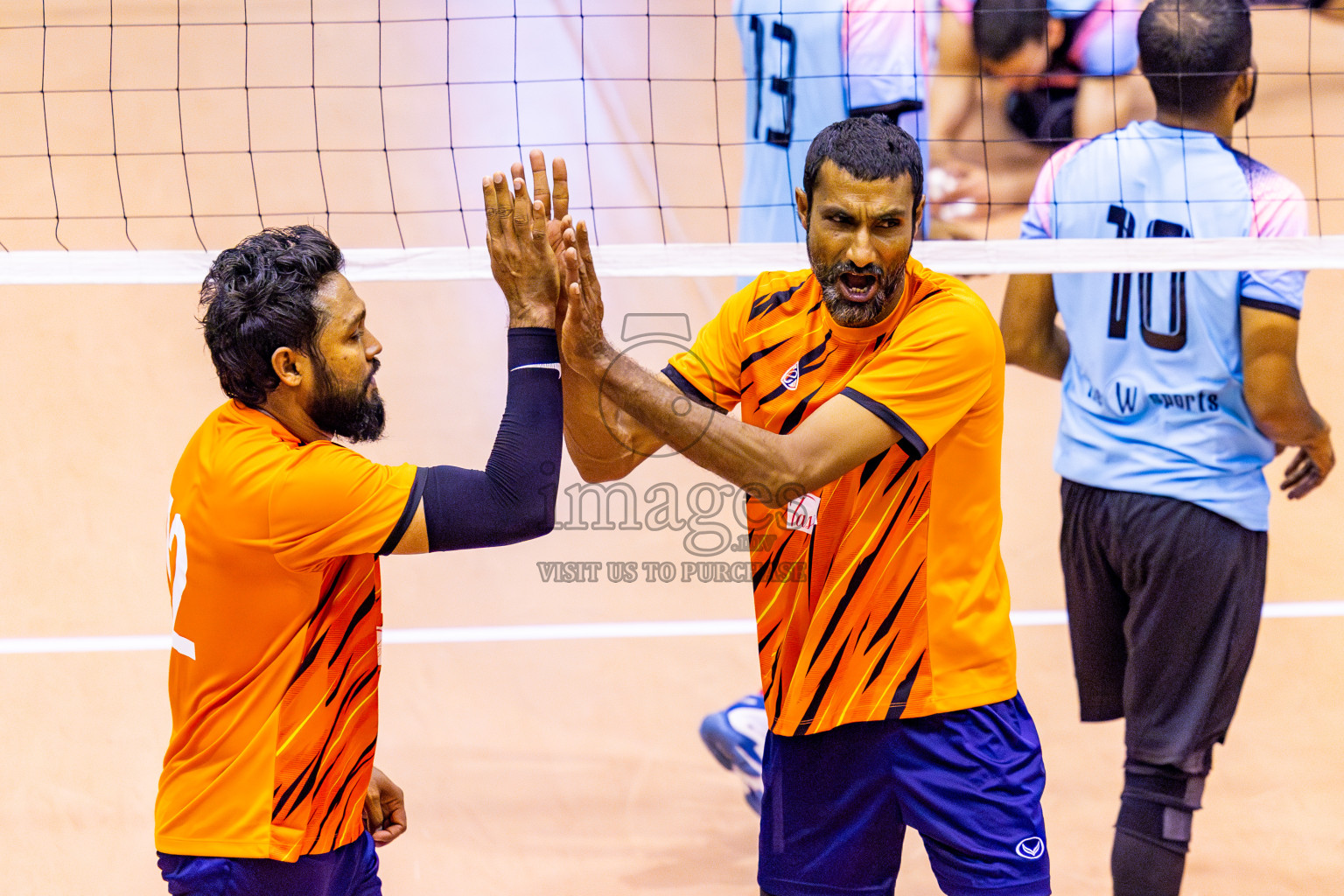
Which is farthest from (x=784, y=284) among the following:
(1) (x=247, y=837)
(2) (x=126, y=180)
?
(2) (x=126, y=180)

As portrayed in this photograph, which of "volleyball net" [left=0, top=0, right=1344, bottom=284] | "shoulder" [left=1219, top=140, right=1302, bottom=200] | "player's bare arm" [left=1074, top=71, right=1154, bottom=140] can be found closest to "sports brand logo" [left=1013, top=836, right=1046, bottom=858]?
"shoulder" [left=1219, top=140, right=1302, bottom=200]

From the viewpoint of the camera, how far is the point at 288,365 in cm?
217

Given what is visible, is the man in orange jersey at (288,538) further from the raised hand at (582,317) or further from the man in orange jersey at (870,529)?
the man in orange jersey at (870,529)

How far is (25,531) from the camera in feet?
18.1

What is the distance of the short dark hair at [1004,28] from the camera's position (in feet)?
19.8

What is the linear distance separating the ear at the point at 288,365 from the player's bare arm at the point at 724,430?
49 cm

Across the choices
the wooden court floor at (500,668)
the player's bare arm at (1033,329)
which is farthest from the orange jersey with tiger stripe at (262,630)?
the player's bare arm at (1033,329)

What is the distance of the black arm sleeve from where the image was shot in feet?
6.95

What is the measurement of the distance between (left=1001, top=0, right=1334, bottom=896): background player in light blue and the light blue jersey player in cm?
97

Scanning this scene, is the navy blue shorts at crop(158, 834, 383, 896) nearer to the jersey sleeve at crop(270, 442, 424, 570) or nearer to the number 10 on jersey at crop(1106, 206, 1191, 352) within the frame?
the jersey sleeve at crop(270, 442, 424, 570)

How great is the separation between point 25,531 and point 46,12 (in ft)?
11.9

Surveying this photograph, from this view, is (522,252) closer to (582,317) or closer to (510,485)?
(582,317)

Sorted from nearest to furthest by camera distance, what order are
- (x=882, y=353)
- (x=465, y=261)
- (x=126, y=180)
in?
(x=882, y=353)
(x=465, y=261)
(x=126, y=180)

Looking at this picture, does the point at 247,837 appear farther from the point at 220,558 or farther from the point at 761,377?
the point at 761,377
